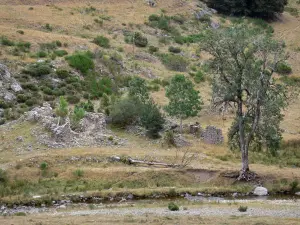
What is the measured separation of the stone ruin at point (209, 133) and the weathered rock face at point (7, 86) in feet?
53.0

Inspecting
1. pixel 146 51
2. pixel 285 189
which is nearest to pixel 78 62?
pixel 146 51

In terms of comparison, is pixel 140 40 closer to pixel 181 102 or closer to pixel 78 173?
pixel 181 102

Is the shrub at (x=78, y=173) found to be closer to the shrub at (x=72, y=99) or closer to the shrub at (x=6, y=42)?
the shrub at (x=72, y=99)

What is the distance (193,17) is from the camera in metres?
84.2

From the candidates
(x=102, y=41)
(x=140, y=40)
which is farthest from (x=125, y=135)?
(x=140, y=40)

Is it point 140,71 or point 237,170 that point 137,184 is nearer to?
point 237,170

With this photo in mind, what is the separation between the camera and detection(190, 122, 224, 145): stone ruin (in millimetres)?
46656

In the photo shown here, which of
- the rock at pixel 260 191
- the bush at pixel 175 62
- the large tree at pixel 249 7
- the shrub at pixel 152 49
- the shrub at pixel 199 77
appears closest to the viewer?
the rock at pixel 260 191

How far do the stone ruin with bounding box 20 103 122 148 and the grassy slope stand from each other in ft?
3.64

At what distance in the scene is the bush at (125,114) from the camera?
48000mm

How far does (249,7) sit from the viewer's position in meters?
90.8

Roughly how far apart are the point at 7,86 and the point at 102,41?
18562 millimetres

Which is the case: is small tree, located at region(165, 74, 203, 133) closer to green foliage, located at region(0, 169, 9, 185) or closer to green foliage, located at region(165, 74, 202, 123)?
green foliage, located at region(165, 74, 202, 123)

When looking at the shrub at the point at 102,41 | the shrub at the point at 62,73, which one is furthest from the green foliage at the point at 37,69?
the shrub at the point at 102,41
